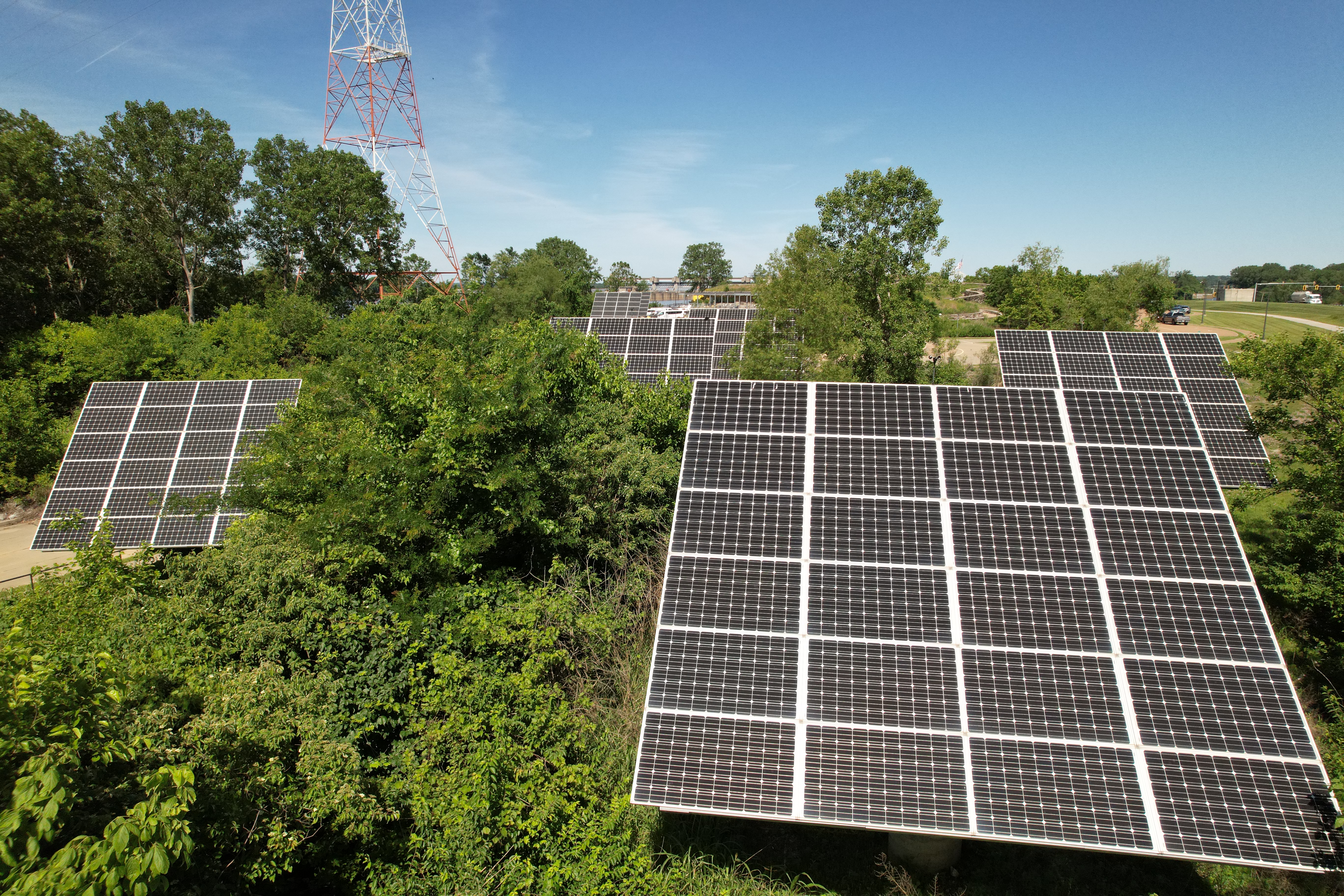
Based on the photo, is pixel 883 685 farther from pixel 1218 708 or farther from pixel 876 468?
pixel 1218 708

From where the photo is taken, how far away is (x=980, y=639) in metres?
7.77

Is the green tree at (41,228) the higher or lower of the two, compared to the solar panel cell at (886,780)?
higher

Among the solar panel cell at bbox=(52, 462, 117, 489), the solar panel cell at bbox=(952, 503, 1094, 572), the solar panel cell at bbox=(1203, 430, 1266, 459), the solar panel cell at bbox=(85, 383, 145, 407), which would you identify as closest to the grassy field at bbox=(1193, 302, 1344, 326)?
the solar panel cell at bbox=(1203, 430, 1266, 459)

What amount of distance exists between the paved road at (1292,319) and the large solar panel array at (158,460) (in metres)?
77.7

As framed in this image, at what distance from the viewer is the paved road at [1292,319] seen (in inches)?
2525

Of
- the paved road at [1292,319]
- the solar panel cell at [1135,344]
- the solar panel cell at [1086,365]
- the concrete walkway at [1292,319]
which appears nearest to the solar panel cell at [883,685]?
the solar panel cell at [1086,365]

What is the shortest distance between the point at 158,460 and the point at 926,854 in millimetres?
20674

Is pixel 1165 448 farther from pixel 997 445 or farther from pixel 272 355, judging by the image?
pixel 272 355

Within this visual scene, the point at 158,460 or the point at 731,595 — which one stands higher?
the point at 731,595

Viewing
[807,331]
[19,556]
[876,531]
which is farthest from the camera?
[807,331]

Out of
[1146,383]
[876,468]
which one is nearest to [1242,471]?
[1146,383]

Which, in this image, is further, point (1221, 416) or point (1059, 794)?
point (1221, 416)

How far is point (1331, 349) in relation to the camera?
1362 centimetres

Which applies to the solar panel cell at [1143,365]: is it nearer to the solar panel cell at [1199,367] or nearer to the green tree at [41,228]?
the solar panel cell at [1199,367]
